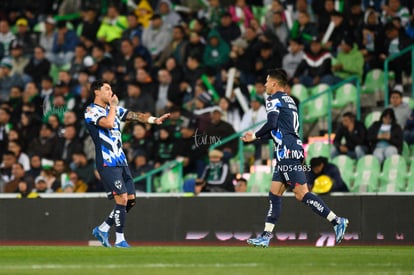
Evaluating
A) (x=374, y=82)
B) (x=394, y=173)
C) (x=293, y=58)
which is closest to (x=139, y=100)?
(x=293, y=58)

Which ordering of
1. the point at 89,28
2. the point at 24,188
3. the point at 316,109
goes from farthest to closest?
the point at 89,28 → the point at 24,188 → the point at 316,109

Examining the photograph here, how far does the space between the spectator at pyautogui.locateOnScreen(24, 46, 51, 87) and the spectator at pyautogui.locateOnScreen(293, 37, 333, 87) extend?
6.18 metres

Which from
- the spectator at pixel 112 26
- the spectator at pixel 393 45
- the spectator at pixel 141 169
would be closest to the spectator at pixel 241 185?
the spectator at pixel 141 169

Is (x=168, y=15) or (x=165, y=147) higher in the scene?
(x=168, y=15)

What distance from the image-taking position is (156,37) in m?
24.7

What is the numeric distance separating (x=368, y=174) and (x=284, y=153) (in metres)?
5.10

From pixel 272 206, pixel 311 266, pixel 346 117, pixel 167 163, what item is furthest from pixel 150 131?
pixel 311 266

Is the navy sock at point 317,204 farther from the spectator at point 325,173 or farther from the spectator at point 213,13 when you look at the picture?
the spectator at point 213,13

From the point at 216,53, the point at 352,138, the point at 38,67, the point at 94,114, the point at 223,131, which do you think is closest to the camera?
the point at 94,114

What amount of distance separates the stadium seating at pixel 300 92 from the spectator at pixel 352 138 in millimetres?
1403

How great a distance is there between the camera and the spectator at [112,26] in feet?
83.5

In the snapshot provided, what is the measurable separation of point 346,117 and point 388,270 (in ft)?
30.8

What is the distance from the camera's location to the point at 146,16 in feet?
84.2

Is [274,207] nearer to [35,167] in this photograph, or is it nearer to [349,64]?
[349,64]
